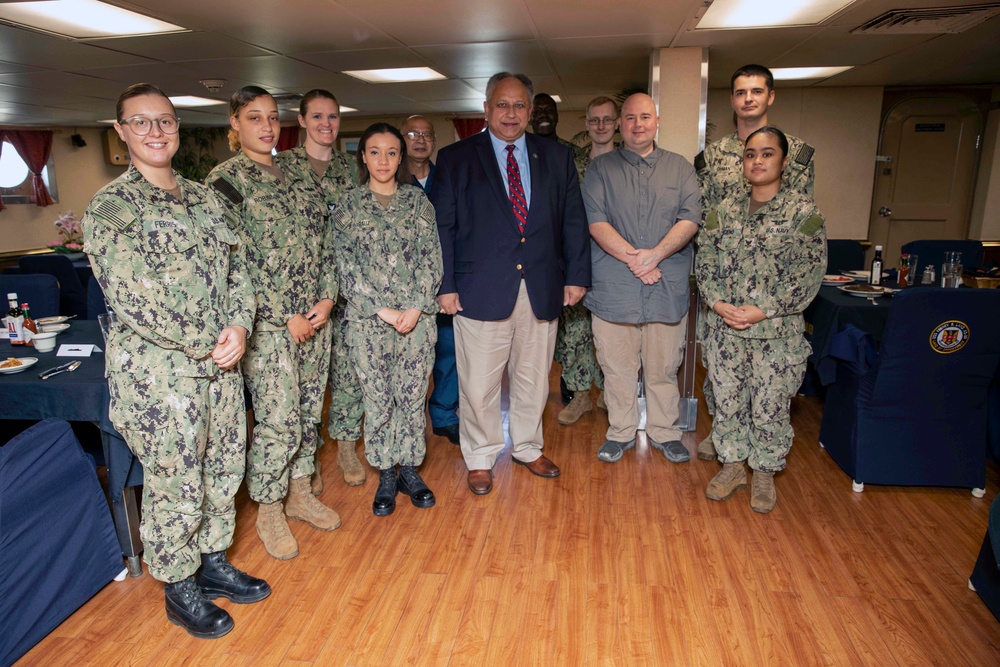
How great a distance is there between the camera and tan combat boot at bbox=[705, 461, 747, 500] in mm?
3012

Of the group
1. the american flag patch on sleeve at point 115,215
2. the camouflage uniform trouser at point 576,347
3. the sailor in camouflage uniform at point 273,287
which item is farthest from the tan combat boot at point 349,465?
the american flag patch on sleeve at point 115,215

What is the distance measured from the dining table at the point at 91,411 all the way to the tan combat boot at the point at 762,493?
8.48ft

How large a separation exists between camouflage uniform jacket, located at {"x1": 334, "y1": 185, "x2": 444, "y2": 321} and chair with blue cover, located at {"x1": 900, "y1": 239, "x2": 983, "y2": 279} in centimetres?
391

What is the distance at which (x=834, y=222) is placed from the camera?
7832mm

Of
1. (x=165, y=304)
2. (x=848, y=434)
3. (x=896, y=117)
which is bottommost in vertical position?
(x=848, y=434)

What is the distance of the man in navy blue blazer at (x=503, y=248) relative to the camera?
2955 mm

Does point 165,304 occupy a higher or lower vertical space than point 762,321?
higher

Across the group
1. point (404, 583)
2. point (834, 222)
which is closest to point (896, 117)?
point (834, 222)

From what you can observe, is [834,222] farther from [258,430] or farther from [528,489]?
[258,430]

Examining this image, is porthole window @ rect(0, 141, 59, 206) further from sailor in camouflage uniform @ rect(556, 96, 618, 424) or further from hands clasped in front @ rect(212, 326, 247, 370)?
hands clasped in front @ rect(212, 326, 247, 370)

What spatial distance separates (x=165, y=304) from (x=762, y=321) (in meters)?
2.34

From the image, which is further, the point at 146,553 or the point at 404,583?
the point at 404,583

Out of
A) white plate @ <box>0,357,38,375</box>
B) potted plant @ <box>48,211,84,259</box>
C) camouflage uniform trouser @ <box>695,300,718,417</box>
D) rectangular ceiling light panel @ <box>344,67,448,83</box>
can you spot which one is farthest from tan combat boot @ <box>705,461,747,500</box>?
potted plant @ <box>48,211,84,259</box>

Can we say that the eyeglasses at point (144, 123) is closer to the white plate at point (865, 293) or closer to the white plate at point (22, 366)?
the white plate at point (22, 366)
